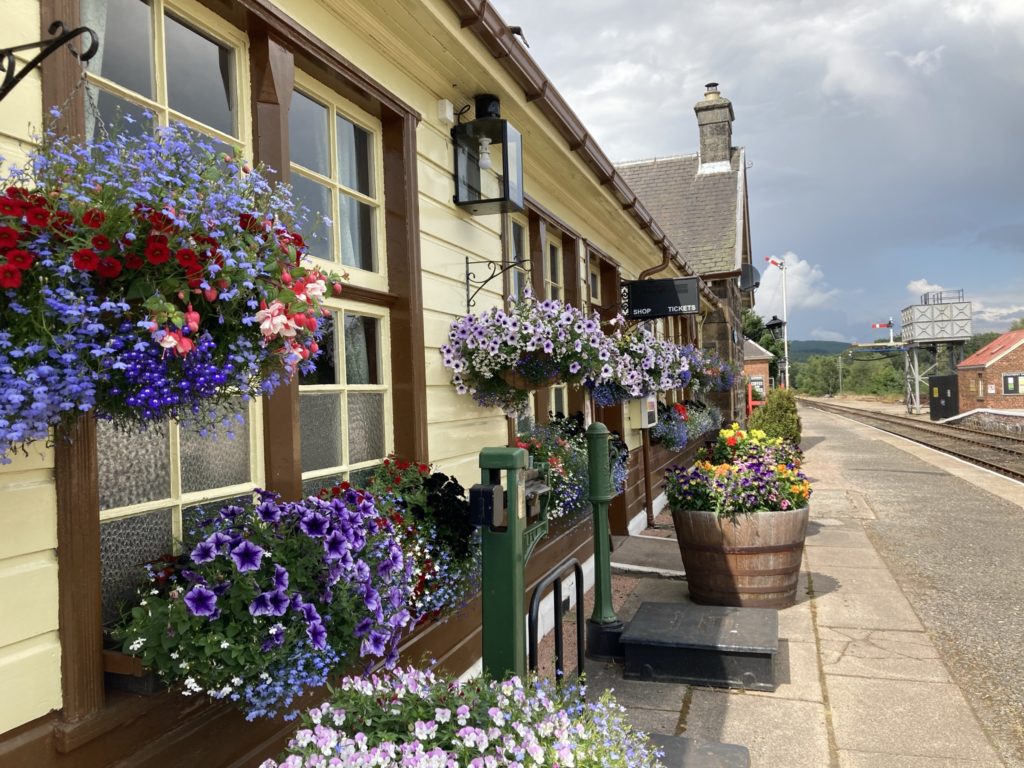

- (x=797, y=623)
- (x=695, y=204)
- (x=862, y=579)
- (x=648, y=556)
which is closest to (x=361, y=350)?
(x=797, y=623)

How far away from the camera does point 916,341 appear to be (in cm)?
5925

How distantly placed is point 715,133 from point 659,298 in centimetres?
1136

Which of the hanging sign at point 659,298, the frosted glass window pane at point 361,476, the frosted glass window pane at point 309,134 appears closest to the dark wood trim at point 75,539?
the frosted glass window pane at point 309,134

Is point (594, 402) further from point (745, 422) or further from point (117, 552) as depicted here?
point (745, 422)

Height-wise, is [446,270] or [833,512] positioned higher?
[446,270]

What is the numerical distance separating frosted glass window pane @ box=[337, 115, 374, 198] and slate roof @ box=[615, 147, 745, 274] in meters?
10.8

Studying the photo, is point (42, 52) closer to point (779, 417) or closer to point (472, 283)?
point (472, 283)

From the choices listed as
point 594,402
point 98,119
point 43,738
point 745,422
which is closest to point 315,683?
point 43,738

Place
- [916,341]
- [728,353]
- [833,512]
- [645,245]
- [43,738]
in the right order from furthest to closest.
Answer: [916,341], [728,353], [833,512], [645,245], [43,738]

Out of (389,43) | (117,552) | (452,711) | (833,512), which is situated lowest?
(833,512)

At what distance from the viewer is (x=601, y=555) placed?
14.9ft

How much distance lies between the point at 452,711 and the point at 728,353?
14.2 m

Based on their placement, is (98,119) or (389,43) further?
(389,43)

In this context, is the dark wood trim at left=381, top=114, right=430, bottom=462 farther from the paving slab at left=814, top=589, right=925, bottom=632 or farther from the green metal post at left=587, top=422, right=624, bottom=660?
the paving slab at left=814, top=589, right=925, bottom=632
